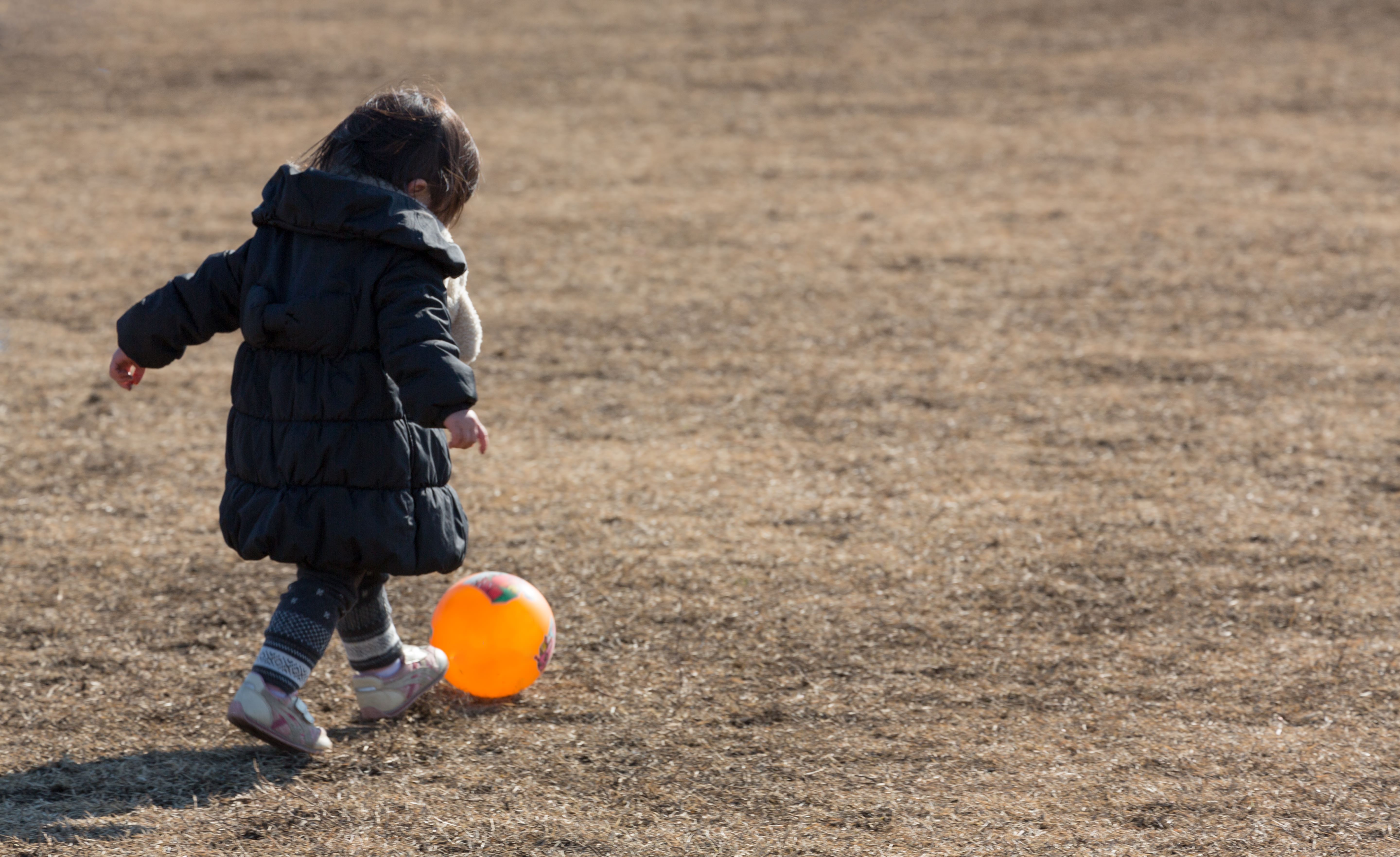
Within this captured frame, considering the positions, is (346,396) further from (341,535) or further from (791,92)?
(791,92)

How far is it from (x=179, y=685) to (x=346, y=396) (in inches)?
42.5

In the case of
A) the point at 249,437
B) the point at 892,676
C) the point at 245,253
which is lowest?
the point at 892,676

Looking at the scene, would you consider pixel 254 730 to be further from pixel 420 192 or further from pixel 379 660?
pixel 420 192

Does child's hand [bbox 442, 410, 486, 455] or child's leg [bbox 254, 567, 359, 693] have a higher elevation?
child's hand [bbox 442, 410, 486, 455]

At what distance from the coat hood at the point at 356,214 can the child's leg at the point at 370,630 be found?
0.81 meters

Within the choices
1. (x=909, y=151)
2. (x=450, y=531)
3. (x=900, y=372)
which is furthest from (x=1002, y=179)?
(x=450, y=531)

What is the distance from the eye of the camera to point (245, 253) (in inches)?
128

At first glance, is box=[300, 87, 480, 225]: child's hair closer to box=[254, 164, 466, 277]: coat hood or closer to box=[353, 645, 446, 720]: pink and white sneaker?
box=[254, 164, 466, 277]: coat hood

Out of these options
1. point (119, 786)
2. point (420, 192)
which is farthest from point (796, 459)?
point (119, 786)

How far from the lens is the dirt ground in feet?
10.6

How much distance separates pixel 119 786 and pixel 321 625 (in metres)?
0.57

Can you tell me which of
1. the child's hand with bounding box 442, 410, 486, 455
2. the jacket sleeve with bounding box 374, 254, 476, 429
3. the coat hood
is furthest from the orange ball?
the coat hood

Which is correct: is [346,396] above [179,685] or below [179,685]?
above

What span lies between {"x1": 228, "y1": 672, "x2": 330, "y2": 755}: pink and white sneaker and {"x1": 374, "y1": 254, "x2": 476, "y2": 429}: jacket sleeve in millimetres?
694
